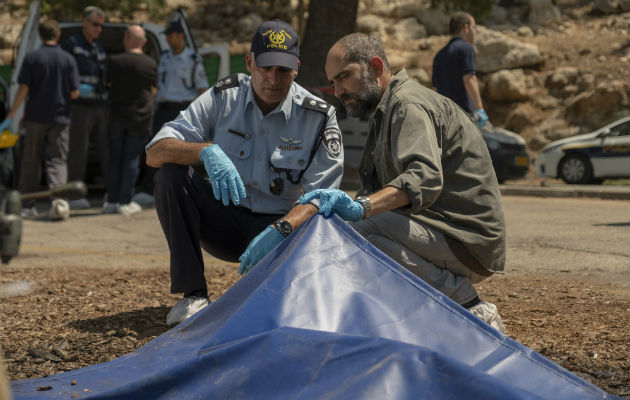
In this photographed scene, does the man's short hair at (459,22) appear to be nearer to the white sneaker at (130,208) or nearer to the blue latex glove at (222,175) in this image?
the white sneaker at (130,208)

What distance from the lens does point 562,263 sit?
6.38 metres

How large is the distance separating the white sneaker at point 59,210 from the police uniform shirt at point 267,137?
15.5 feet

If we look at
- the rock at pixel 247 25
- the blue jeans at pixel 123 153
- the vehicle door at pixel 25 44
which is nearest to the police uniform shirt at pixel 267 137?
the blue jeans at pixel 123 153

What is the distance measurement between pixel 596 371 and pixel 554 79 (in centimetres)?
1614

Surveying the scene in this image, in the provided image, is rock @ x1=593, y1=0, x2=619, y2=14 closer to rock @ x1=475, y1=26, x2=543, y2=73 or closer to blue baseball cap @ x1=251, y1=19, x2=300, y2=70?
rock @ x1=475, y1=26, x2=543, y2=73

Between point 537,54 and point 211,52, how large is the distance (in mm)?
10574

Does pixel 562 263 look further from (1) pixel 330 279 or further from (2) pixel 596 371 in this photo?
(1) pixel 330 279

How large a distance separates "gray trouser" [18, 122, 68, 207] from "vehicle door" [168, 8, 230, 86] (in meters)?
1.57

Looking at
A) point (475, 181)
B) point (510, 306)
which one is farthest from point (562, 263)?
point (475, 181)

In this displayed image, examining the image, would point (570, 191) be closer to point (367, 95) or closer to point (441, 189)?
point (367, 95)

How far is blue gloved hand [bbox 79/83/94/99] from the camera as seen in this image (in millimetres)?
9336

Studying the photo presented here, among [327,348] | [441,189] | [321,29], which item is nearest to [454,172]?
[441,189]

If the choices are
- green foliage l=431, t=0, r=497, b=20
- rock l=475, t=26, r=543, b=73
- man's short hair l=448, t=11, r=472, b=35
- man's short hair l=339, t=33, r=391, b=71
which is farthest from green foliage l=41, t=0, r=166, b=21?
man's short hair l=339, t=33, r=391, b=71

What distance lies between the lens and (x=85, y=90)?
30.7 ft
